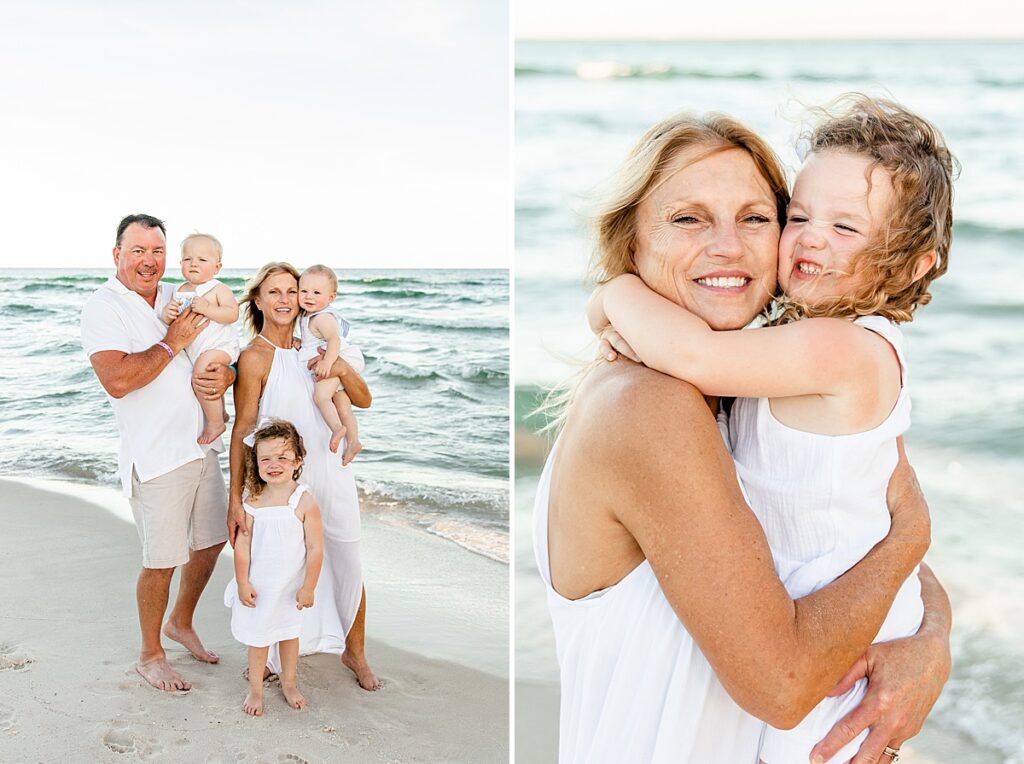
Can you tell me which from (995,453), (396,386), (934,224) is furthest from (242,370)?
(396,386)

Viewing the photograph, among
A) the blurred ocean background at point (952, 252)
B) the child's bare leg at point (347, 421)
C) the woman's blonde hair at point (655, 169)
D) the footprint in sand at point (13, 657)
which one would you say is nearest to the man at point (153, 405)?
the child's bare leg at point (347, 421)

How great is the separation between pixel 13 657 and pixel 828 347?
11.4ft

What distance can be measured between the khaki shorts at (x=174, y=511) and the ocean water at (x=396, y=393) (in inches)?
78.6

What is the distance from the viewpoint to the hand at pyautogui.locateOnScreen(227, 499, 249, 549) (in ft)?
10.3

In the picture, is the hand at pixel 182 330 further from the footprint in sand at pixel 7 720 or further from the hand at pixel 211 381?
the footprint in sand at pixel 7 720

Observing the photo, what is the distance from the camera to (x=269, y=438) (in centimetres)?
310

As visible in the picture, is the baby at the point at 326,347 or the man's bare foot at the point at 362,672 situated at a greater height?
the baby at the point at 326,347

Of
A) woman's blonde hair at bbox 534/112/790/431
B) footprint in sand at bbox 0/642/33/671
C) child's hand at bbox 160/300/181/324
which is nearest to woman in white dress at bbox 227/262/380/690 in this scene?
child's hand at bbox 160/300/181/324

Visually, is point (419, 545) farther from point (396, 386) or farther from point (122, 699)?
point (396, 386)

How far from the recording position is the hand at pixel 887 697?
1.17m

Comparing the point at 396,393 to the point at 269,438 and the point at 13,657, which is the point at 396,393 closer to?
the point at 13,657

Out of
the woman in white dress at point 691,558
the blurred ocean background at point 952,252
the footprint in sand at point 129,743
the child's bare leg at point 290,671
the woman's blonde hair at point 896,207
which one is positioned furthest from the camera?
the blurred ocean background at point 952,252

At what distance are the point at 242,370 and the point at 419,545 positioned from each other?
1.98m

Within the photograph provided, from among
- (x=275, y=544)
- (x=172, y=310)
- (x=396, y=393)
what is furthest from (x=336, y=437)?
(x=396, y=393)
